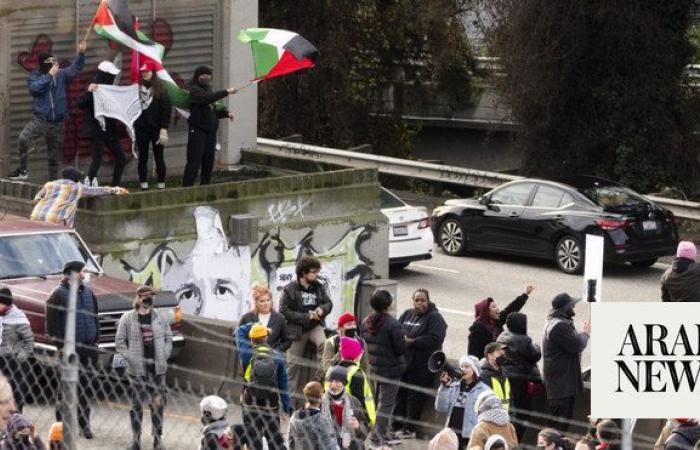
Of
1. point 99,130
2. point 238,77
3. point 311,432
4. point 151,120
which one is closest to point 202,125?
point 151,120

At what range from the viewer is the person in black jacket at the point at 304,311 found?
1731 cm

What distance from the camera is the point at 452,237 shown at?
28156 millimetres

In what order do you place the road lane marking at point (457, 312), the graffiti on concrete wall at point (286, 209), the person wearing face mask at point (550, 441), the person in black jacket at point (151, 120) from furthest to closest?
1. the road lane marking at point (457, 312)
2. the graffiti on concrete wall at point (286, 209)
3. the person in black jacket at point (151, 120)
4. the person wearing face mask at point (550, 441)

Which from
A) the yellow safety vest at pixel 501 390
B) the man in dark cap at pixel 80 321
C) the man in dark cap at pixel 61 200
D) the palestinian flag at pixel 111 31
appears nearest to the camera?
the yellow safety vest at pixel 501 390

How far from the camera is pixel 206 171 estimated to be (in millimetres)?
23531

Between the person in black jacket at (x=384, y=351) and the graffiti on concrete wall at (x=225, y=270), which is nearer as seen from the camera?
the person in black jacket at (x=384, y=351)

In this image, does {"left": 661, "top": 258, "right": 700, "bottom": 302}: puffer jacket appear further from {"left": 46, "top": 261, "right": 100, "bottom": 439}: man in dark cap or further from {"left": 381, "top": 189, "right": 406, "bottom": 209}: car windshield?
{"left": 381, "top": 189, "right": 406, "bottom": 209}: car windshield

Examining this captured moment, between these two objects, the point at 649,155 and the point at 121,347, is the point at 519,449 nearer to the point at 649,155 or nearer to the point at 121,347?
the point at 121,347

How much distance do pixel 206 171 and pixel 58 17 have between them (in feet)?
9.73

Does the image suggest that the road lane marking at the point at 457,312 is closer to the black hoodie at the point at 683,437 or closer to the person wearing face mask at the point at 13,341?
the person wearing face mask at the point at 13,341

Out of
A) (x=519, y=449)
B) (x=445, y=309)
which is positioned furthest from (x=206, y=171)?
(x=519, y=449)

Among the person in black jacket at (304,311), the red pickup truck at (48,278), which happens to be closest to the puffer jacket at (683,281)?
the person in black jacket at (304,311)

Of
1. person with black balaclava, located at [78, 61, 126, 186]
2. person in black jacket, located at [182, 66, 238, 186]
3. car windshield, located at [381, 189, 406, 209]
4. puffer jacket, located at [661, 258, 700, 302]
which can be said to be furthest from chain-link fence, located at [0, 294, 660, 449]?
car windshield, located at [381, 189, 406, 209]

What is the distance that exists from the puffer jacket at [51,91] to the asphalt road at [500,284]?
18.2 ft
